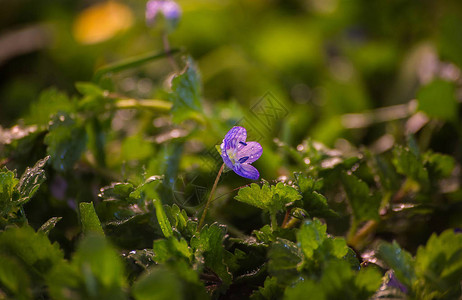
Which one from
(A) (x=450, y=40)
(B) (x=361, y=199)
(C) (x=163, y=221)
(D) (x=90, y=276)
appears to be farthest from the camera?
(A) (x=450, y=40)

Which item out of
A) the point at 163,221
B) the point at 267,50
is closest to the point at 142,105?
the point at 163,221

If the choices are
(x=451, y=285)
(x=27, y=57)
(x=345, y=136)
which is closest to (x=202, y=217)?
(x=451, y=285)

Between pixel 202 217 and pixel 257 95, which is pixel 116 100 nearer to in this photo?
pixel 202 217

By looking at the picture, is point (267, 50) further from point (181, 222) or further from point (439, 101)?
point (181, 222)

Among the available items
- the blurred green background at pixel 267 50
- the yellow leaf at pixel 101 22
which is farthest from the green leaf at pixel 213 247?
the yellow leaf at pixel 101 22

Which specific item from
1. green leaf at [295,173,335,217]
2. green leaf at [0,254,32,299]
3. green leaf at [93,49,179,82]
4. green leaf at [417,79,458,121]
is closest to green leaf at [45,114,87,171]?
green leaf at [93,49,179,82]

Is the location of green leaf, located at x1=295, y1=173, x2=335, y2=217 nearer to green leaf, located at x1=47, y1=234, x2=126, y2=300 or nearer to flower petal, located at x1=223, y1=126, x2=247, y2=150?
flower petal, located at x1=223, y1=126, x2=247, y2=150
